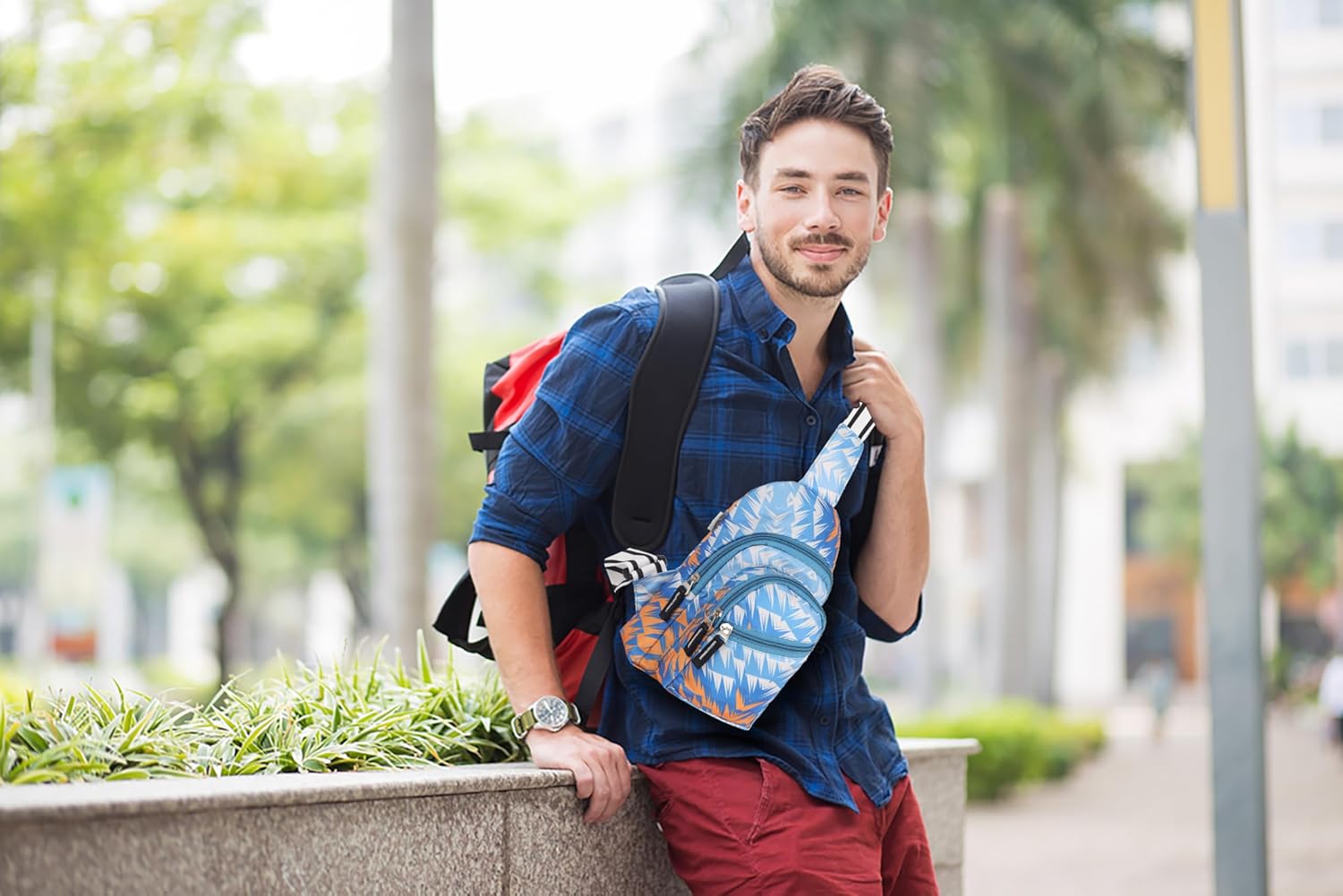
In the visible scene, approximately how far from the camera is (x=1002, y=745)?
62.6 ft

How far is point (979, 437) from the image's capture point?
5878cm

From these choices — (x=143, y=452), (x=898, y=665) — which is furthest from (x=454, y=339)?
(x=898, y=665)

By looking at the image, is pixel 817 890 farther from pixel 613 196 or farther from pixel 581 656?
pixel 613 196

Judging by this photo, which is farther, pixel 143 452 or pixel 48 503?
pixel 143 452

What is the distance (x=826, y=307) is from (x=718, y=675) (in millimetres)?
708

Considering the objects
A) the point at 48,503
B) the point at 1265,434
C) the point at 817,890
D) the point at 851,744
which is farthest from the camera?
the point at 1265,434

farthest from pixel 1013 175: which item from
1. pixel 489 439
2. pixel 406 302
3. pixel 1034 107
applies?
pixel 489 439

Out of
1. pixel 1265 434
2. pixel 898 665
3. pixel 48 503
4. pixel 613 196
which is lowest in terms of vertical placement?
pixel 898 665

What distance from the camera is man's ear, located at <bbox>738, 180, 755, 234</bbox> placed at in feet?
10.6

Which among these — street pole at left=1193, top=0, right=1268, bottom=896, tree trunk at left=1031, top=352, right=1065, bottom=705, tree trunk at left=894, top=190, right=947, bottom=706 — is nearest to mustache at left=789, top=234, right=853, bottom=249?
street pole at left=1193, top=0, right=1268, bottom=896

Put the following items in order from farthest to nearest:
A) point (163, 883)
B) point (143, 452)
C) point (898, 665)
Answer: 1. point (898, 665)
2. point (143, 452)
3. point (163, 883)

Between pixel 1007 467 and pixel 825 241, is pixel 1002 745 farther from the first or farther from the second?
pixel 825 241

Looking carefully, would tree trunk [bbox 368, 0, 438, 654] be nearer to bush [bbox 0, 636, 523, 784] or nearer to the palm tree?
bush [bbox 0, 636, 523, 784]

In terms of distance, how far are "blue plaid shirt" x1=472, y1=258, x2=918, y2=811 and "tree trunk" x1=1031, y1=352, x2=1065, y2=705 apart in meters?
28.4
